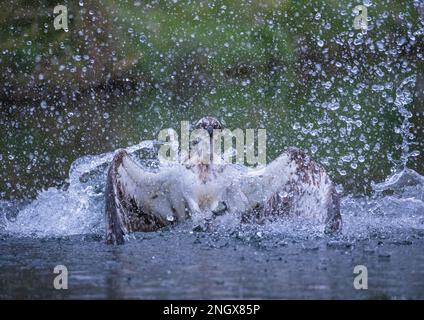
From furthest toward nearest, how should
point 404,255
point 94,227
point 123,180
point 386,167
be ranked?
1. point 386,167
2. point 94,227
3. point 123,180
4. point 404,255

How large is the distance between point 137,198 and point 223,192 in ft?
2.63

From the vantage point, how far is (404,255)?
8016mm

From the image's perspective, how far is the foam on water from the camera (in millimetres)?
9211

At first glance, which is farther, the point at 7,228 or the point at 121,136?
the point at 121,136

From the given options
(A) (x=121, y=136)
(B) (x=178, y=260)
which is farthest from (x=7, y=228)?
(A) (x=121, y=136)

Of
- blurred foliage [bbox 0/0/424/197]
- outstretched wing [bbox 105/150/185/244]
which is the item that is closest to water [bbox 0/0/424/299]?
blurred foliage [bbox 0/0/424/197]

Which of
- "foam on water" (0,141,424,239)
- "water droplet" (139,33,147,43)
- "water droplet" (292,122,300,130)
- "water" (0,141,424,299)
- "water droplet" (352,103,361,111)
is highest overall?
"water droplet" (139,33,147,43)

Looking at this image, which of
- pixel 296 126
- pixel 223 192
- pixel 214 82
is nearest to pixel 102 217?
pixel 223 192

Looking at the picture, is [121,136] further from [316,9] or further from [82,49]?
[316,9]

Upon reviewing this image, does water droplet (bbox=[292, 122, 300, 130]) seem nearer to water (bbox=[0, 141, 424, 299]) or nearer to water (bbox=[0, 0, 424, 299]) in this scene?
water (bbox=[0, 0, 424, 299])

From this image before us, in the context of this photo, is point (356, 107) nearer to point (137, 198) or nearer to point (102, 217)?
point (102, 217)

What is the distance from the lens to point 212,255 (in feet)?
26.2

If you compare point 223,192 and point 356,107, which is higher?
point 356,107

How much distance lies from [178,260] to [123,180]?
1.45 metres
